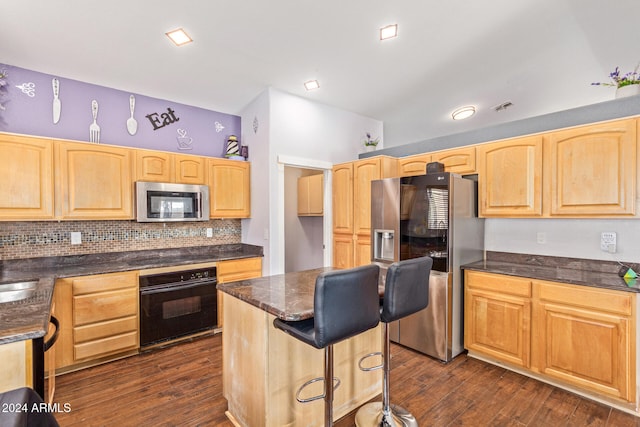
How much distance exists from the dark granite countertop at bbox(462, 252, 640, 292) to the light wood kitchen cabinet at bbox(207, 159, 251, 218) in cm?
276

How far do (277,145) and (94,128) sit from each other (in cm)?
198

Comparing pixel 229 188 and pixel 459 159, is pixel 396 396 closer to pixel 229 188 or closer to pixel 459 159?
pixel 459 159

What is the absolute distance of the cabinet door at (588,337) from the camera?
2127 millimetres

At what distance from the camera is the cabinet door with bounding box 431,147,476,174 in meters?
3.12

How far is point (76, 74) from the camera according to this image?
3.05 metres

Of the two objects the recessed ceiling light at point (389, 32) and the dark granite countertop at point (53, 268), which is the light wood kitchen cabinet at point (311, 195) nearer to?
the dark granite countertop at point (53, 268)

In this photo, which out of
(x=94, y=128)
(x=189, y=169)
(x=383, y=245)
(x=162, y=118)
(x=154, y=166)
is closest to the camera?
(x=94, y=128)

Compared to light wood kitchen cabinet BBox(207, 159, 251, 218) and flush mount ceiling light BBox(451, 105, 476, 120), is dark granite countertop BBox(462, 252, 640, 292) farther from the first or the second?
light wood kitchen cabinet BBox(207, 159, 251, 218)

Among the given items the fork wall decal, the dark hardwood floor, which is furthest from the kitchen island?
the fork wall decal

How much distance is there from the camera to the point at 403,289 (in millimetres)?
1758

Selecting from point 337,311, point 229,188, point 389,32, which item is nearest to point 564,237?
point 389,32

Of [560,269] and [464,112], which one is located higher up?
[464,112]

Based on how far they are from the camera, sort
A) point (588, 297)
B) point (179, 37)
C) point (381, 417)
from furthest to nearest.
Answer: point (179, 37), point (588, 297), point (381, 417)

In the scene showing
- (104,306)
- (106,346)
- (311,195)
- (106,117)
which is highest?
(106,117)
